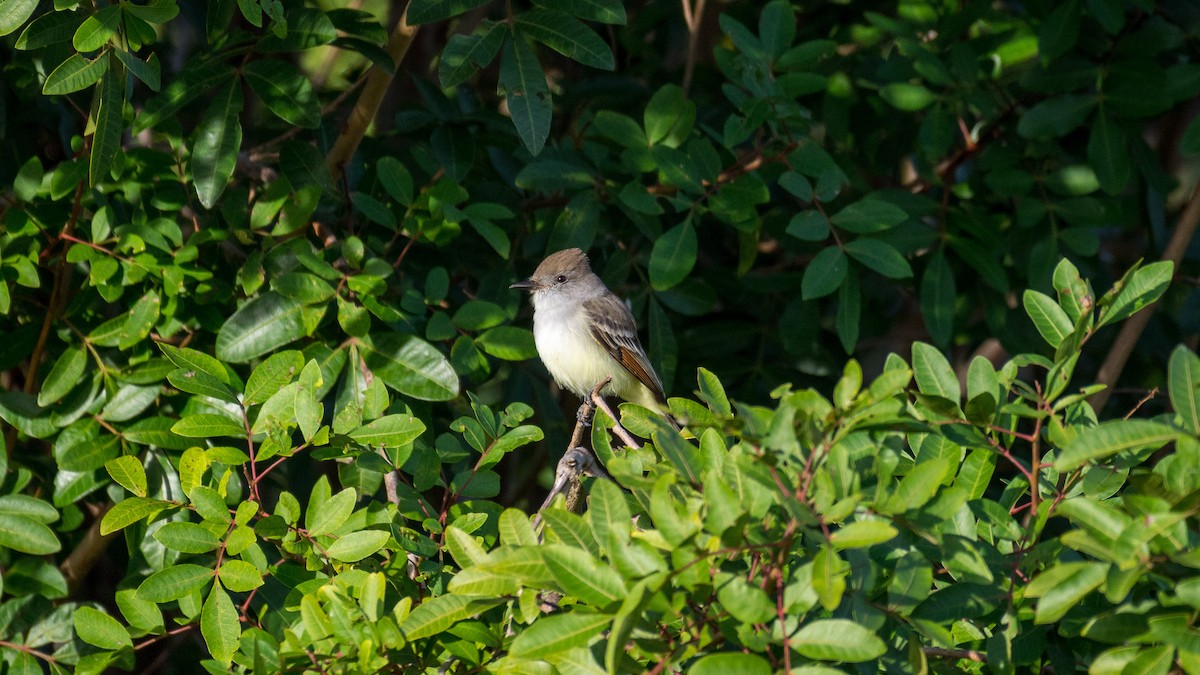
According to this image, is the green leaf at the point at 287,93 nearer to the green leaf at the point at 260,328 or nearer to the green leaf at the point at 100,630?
the green leaf at the point at 260,328

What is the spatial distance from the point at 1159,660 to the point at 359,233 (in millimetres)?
3345

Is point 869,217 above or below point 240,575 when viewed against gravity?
above

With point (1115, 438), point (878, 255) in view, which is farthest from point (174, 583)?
point (878, 255)

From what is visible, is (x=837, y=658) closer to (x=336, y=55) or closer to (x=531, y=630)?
(x=531, y=630)

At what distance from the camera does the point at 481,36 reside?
3.80 meters

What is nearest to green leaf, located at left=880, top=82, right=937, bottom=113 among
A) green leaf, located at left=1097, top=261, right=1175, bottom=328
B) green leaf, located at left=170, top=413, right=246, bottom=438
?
green leaf, located at left=1097, top=261, right=1175, bottom=328

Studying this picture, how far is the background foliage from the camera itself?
217 centimetres

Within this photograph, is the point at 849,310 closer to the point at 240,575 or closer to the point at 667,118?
the point at 667,118

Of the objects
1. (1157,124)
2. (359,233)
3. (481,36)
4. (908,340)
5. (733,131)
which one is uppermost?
(481,36)

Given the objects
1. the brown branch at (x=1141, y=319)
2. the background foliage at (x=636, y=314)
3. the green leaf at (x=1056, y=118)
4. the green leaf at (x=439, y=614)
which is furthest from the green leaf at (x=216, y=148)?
the brown branch at (x=1141, y=319)

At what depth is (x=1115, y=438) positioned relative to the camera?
2008 mm

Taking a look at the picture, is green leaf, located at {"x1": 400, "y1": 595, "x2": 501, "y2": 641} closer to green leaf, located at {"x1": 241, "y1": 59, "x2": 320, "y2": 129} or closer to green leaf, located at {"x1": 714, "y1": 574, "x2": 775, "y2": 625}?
green leaf, located at {"x1": 714, "y1": 574, "x2": 775, "y2": 625}

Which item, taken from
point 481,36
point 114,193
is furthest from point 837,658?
point 114,193

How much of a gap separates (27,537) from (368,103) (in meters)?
1.99
